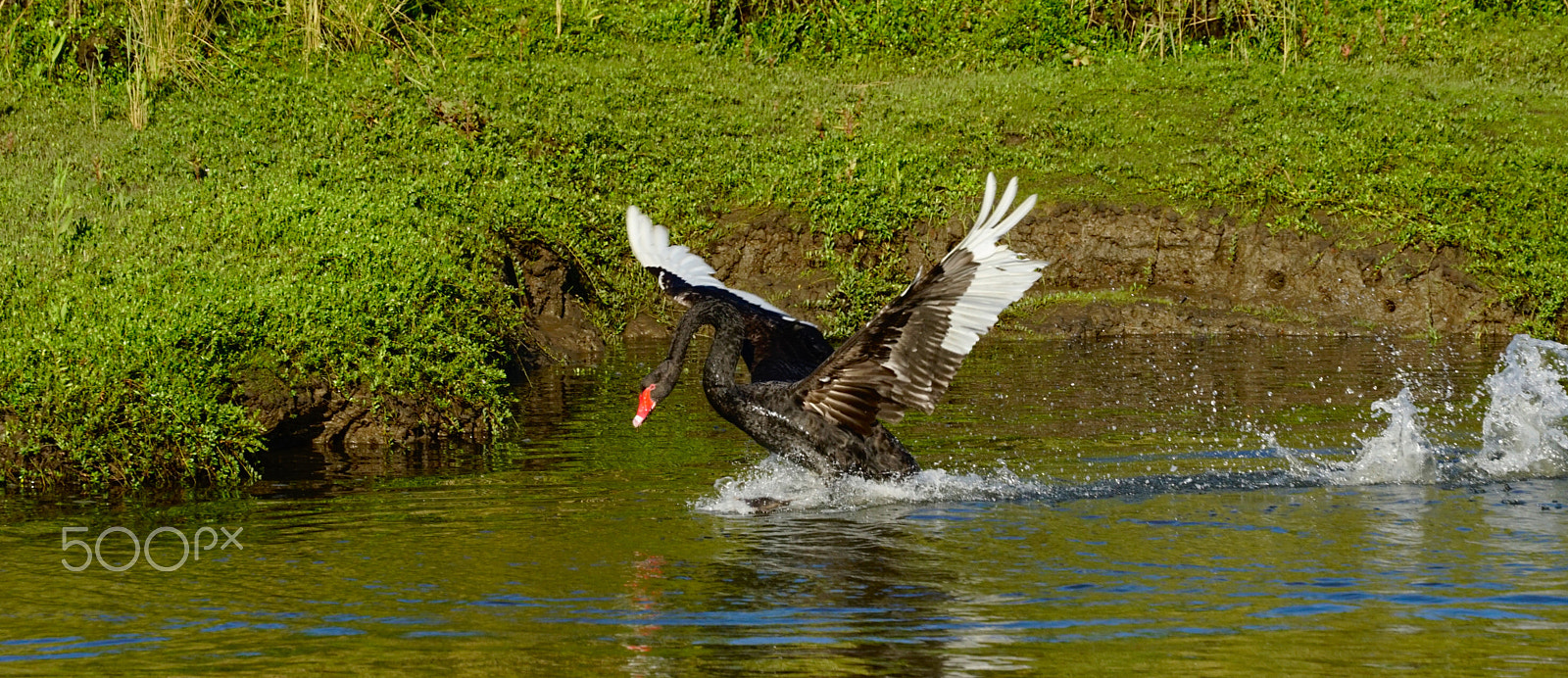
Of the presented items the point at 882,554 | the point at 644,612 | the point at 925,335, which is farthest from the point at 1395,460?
the point at 644,612

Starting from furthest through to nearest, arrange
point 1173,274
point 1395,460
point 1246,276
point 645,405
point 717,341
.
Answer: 1. point 1173,274
2. point 1246,276
3. point 1395,460
4. point 717,341
5. point 645,405

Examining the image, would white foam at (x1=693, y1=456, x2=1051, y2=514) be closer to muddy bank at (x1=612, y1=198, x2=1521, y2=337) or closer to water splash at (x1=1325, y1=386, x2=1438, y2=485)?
water splash at (x1=1325, y1=386, x2=1438, y2=485)

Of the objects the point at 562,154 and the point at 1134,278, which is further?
the point at 562,154

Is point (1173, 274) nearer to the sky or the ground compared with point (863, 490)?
nearer to the sky

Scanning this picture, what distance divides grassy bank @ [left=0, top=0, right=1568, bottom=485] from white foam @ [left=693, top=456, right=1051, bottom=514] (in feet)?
7.56

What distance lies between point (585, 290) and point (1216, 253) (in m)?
5.44

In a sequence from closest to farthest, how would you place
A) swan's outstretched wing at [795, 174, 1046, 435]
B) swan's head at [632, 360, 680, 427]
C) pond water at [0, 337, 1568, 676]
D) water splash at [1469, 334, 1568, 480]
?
1. pond water at [0, 337, 1568, 676]
2. swan's outstretched wing at [795, 174, 1046, 435]
3. swan's head at [632, 360, 680, 427]
4. water splash at [1469, 334, 1568, 480]

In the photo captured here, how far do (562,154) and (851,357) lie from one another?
7918 mm

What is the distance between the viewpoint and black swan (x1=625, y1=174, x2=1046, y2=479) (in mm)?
7906

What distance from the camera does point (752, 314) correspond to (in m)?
9.32

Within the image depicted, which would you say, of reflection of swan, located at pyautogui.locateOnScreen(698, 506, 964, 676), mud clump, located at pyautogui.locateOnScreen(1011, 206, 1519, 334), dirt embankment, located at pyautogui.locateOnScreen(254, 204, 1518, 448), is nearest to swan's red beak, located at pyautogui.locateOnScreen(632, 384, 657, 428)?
reflection of swan, located at pyautogui.locateOnScreen(698, 506, 964, 676)

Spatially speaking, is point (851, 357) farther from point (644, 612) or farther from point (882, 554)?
point (644, 612)

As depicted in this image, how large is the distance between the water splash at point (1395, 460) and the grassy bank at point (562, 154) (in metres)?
4.87

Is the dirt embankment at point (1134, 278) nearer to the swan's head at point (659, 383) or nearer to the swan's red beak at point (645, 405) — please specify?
the swan's head at point (659, 383)
